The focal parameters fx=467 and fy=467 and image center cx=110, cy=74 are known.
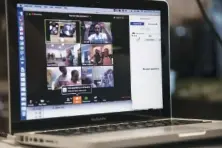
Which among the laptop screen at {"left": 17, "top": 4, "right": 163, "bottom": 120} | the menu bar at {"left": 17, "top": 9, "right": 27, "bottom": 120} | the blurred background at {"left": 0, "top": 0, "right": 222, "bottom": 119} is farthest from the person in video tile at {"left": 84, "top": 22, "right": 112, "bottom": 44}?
the blurred background at {"left": 0, "top": 0, "right": 222, "bottom": 119}

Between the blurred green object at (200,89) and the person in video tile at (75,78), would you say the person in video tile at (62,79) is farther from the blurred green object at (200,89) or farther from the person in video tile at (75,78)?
the blurred green object at (200,89)

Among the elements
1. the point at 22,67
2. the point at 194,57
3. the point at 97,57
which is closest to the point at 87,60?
the point at 97,57

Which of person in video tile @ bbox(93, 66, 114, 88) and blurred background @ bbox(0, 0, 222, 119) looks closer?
person in video tile @ bbox(93, 66, 114, 88)

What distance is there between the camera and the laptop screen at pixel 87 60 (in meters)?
0.88

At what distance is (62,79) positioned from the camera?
907 mm

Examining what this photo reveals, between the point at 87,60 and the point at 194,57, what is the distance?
0.39 m

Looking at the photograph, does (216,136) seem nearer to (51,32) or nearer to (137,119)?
(137,119)

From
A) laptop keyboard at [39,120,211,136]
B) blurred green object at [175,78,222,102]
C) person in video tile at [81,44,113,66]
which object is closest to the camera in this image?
laptop keyboard at [39,120,211,136]

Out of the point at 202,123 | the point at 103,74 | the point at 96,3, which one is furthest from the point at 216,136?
the point at 96,3

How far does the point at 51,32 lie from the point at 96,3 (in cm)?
13

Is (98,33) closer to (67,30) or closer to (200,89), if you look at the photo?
(67,30)

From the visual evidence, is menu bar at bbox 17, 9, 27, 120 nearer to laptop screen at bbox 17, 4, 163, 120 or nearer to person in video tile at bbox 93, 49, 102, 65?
laptop screen at bbox 17, 4, 163, 120

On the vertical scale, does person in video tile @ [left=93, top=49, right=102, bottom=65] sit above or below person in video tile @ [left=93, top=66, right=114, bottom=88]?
above

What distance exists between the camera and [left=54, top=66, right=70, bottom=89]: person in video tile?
90cm
